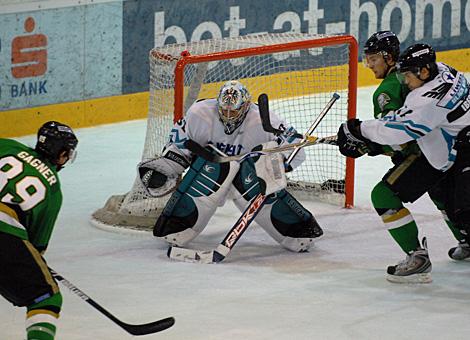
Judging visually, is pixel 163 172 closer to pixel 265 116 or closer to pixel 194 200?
pixel 194 200

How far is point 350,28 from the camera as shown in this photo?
10117 millimetres

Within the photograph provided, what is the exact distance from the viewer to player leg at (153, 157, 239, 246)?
600cm

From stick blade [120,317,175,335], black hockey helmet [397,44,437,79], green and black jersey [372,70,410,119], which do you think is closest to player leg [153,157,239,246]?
green and black jersey [372,70,410,119]

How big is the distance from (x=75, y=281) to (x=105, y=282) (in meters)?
0.13

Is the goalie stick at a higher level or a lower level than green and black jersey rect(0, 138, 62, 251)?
lower

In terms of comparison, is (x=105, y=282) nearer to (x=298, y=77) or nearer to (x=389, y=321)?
(x=389, y=321)

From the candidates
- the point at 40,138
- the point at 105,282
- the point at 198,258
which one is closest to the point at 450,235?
the point at 198,258

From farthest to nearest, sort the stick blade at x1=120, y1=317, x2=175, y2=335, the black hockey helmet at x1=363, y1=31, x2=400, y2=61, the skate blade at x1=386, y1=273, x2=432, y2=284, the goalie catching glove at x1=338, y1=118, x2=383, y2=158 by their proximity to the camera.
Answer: the black hockey helmet at x1=363, y1=31, x2=400, y2=61 < the skate blade at x1=386, y1=273, x2=432, y2=284 < the goalie catching glove at x1=338, y1=118, x2=383, y2=158 < the stick blade at x1=120, y1=317, x2=175, y2=335

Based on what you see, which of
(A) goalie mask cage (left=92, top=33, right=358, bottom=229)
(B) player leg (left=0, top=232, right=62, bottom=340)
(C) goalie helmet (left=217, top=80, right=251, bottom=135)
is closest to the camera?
(B) player leg (left=0, top=232, right=62, bottom=340)

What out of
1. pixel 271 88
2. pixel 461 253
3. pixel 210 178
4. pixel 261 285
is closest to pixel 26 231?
pixel 261 285

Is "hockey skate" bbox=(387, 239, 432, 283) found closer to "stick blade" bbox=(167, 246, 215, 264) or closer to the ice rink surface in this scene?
the ice rink surface

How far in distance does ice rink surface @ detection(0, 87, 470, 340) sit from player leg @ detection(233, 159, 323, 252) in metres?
0.07

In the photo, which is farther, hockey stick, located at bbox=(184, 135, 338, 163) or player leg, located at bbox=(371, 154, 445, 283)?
hockey stick, located at bbox=(184, 135, 338, 163)

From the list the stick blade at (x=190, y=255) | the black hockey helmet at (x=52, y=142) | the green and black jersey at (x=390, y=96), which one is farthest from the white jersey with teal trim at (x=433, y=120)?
the black hockey helmet at (x=52, y=142)
